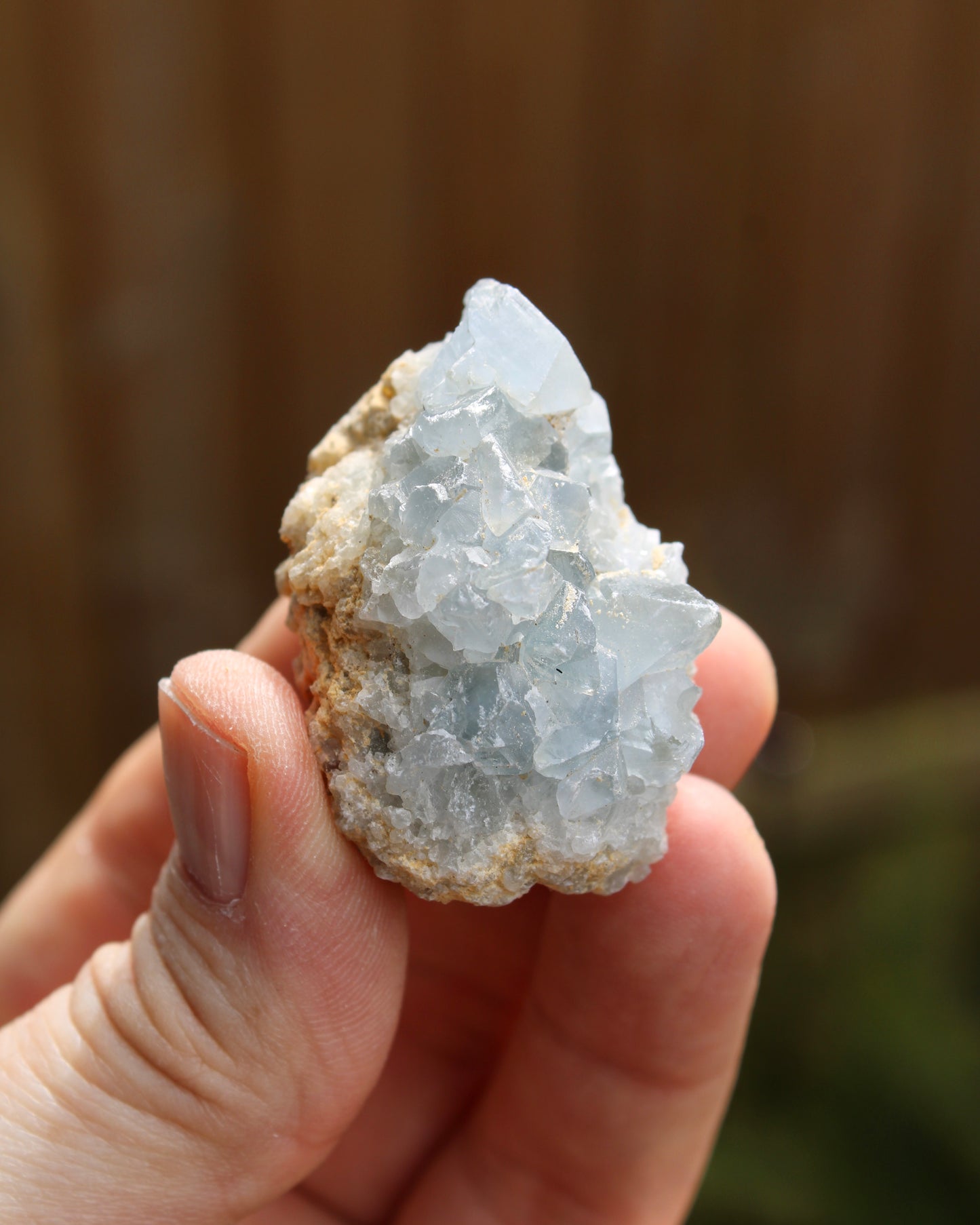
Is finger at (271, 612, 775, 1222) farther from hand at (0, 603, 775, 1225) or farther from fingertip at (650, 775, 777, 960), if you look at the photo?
fingertip at (650, 775, 777, 960)

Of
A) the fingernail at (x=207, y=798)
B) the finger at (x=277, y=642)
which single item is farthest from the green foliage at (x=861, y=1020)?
the fingernail at (x=207, y=798)

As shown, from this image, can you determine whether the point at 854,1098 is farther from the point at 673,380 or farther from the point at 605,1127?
the point at 673,380

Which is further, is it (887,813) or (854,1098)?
(887,813)

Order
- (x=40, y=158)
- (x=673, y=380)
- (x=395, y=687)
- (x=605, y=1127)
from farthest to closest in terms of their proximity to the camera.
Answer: (x=673, y=380), (x=40, y=158), (x=605, y=1127), (x=395, y=687)

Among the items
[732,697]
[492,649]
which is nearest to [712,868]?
[732,697]

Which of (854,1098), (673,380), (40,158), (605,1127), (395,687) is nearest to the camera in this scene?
(395,687)

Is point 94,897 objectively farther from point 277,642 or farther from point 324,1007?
point 324,1007

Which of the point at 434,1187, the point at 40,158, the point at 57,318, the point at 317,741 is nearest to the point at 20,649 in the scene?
the point at 57,318
